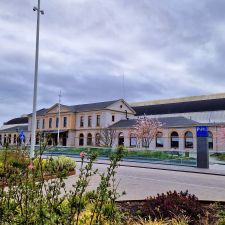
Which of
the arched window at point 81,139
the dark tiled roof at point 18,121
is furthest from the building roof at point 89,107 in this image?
the dark tiled roof at point 18,121

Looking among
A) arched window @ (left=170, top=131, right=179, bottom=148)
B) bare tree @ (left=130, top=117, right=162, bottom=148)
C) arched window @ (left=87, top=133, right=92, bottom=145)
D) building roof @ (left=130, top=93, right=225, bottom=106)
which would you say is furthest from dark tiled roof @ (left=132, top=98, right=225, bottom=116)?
arched window @ (left=87, top=133, right=92, bottom=145)

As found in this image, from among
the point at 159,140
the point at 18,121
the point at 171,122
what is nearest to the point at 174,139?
the point at 159,140

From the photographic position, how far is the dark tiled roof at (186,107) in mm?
65562

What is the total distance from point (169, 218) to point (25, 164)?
2788 millimetres

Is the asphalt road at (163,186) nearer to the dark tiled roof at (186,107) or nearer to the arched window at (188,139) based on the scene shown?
the arched window at (188,139)

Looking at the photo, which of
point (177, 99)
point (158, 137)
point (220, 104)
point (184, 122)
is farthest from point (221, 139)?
point (177, 99)

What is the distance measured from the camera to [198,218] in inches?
217

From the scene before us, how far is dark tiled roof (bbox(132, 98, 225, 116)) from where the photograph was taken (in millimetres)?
65562

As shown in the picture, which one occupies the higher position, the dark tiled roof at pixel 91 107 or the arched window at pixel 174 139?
the dark tiled roof at pixel 91 107

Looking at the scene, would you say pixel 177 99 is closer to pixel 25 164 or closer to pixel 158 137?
pixel 158 137

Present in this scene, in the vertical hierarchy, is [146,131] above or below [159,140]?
above

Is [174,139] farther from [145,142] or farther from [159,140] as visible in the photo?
[145,142]

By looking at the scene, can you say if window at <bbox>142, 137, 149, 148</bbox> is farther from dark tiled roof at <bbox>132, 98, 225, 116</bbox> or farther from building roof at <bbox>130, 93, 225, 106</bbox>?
building roof at <bbox>130, 93, 225, 106</bbox>

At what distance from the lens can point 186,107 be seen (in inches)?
2795
